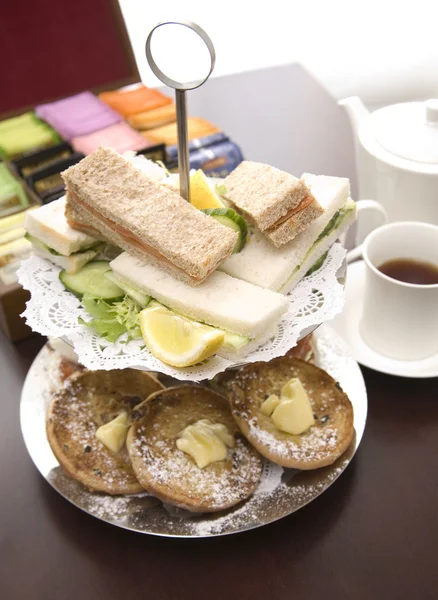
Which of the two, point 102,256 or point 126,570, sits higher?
point 102,256

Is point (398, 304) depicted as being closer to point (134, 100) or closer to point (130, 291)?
point (130, 291)

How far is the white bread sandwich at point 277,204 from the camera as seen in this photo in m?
1.03

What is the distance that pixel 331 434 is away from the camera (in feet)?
3.47

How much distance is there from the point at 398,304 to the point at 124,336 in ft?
1.68

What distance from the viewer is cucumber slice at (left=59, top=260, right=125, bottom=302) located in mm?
1034

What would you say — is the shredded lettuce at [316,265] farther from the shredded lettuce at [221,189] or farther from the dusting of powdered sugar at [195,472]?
the dusting of powdered sugar at [195,472]

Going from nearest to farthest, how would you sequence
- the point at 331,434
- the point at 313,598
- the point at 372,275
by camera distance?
the point at 313,598
the point at 331,434
the point at 372,275

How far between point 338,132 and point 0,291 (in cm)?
106

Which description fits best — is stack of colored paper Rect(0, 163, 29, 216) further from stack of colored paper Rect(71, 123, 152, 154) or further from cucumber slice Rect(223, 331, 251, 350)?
cucumber slice Rect(223, 331, 251, 350)

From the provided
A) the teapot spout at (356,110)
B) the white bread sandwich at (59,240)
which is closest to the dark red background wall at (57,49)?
the teapot spout at (356,110)

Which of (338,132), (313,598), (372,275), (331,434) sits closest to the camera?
(313,598)

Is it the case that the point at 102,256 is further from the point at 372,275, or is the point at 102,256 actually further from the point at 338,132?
the point at 338,132

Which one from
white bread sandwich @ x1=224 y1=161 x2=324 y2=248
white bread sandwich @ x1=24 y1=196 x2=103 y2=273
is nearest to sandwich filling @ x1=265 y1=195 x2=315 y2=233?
white bread sandwich @ x1=224 y1=161 x2=324 y2=248

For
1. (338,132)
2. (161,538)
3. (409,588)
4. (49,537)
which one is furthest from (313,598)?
(338,132)
